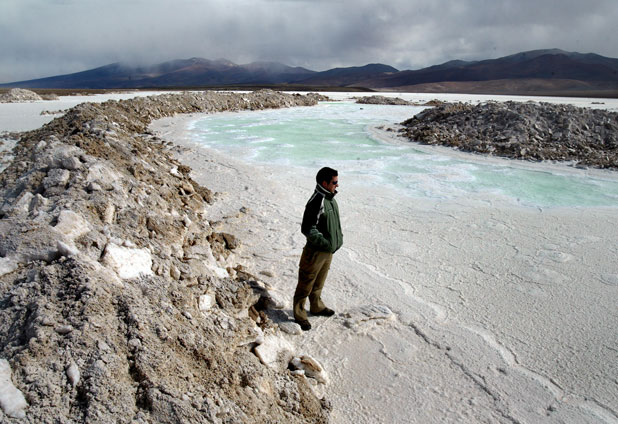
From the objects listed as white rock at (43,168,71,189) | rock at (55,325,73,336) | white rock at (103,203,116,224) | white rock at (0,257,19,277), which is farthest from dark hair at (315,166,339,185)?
white rock at (43,168,71,189)

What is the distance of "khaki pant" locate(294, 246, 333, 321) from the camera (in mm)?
3566

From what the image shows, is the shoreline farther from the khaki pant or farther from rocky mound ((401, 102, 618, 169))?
rocky mound ((401, 102, 618, 169))

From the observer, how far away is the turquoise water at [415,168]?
837cm

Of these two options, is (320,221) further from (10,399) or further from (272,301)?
(10,399)

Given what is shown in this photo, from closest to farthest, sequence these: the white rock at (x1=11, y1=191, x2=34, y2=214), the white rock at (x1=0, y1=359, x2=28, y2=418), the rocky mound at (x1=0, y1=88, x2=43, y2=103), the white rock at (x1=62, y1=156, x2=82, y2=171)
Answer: the white rock at (x1=0, y1=359, x2=28, y2=418)
the white rock at (x1=11, y1=191, x2=34, y2=214)
the white rock at (x1=62, y1=156, x2=82, y2=171)
the rocky mound at (x1=0, y1=88, x2=43, y2=103)

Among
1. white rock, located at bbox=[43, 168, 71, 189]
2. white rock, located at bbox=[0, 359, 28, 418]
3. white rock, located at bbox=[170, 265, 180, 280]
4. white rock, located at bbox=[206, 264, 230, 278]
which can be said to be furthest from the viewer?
white rock, located at bbox=[43, 168, 71, 189]

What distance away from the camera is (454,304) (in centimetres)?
425

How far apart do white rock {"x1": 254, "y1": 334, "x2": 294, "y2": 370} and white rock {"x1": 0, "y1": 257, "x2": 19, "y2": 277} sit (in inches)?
69.8

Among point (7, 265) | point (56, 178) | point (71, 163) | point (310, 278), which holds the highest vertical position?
point (71, 163)

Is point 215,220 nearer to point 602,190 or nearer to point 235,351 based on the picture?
point 235,351

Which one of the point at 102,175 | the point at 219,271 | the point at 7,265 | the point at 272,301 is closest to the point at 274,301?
the point at 272,301

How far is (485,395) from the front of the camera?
306cm

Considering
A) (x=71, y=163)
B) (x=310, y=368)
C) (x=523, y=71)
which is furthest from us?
(x=523, y=71)

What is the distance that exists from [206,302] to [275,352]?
2.23 ft
